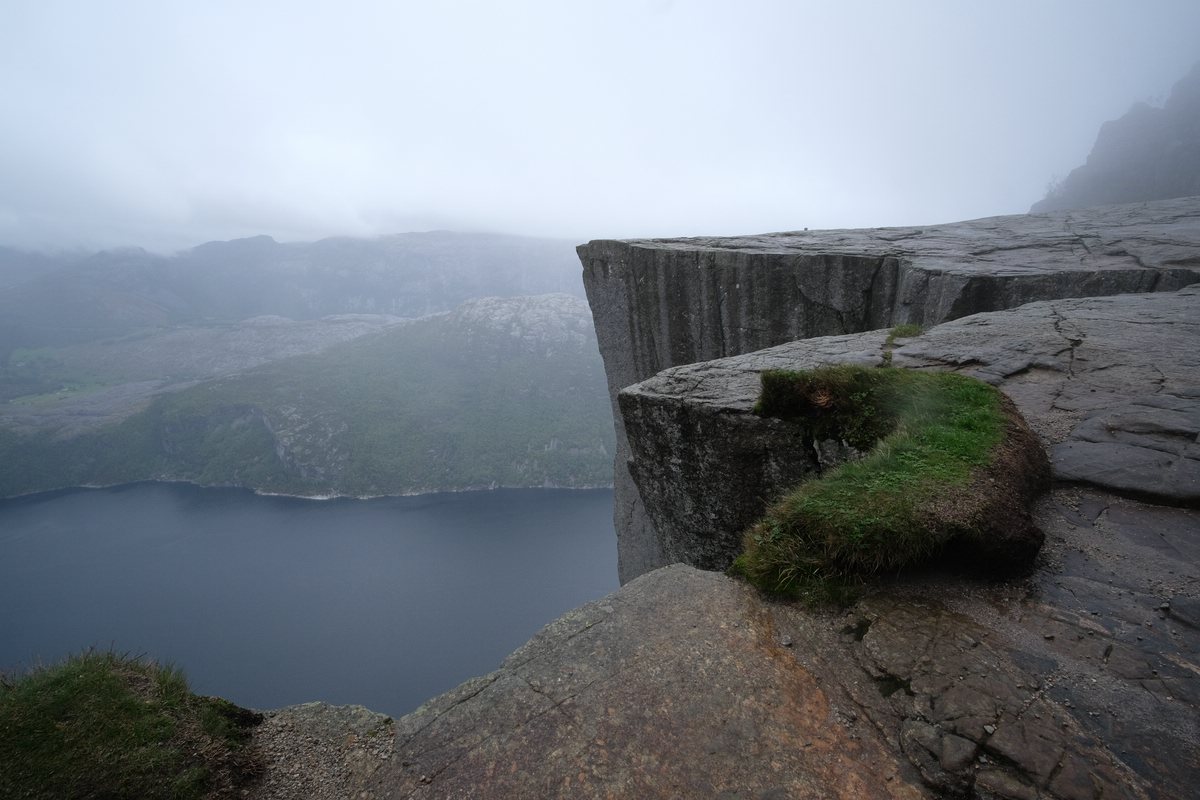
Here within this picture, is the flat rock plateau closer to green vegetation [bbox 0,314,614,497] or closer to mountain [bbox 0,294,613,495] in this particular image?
green vegetation [bbox 0,314,614,497]

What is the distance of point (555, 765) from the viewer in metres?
2.99

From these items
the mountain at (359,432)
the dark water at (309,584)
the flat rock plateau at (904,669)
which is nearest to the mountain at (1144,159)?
the flat rock plateau at (904,669)

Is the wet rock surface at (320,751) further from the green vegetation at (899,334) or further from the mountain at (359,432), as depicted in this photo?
the mountain at (359,432)

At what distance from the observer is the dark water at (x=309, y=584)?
4925 cm

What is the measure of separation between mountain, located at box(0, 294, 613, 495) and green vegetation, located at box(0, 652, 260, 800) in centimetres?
9425

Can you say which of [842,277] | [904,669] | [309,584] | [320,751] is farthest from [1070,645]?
[309,584]

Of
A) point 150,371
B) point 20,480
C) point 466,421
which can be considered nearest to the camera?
point 20,480

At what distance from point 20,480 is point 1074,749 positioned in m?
148

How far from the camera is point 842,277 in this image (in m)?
10.9

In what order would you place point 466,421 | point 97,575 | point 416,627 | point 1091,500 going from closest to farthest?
point 1091,500 < point 416,627 < point 97,575 < point 466,421

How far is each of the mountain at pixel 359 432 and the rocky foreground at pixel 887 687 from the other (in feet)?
308

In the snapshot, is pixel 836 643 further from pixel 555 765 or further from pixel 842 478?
pixel 555 765

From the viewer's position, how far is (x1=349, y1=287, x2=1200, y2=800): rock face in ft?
8.78

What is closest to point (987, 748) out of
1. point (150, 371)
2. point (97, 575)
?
point (97, 575)
